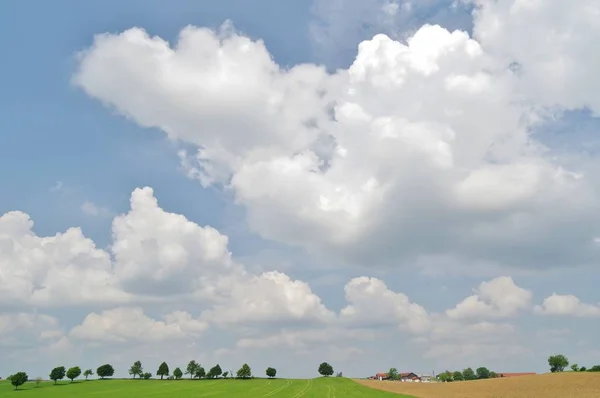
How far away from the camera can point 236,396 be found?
136m

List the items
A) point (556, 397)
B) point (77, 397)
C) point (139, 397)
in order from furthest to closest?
point (77, 397)
point (139, 397)
point (556, 397)

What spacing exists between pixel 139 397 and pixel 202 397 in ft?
69.8

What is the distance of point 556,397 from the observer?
109m

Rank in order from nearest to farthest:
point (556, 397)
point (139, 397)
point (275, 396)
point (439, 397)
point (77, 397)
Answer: point (556, 397) → point (439, 397) → point (275, 396) → point (139, 397) → point (77, 397)

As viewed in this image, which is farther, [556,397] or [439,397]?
[439,397]

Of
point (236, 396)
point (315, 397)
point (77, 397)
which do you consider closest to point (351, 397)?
point (315, 397)

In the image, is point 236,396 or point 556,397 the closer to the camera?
point 556,397

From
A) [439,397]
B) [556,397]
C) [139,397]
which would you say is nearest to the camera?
[556,397]

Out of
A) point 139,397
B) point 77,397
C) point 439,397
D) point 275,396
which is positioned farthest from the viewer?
point 77,397

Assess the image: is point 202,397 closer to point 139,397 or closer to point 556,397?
point 139,397

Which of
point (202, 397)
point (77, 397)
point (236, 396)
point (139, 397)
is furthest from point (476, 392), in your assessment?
point (77, 397)

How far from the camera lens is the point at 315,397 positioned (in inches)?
4958

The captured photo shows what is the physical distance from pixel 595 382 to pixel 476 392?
29.9m

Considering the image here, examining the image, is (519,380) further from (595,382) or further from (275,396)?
(275,396)
